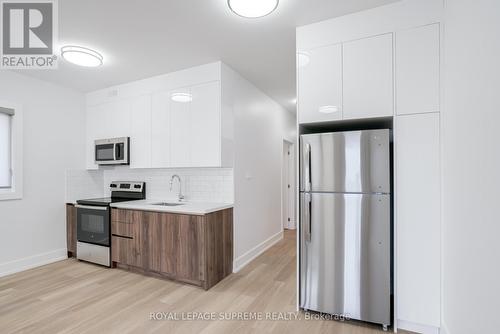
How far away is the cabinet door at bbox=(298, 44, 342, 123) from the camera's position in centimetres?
220

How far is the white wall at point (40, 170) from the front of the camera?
3258mm

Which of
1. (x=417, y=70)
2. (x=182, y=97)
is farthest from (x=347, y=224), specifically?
(x=182, y=97)

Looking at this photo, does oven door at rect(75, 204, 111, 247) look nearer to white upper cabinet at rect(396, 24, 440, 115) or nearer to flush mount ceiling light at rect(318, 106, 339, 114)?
flush mount ceiling light at rect(318, 106, 339, 114)

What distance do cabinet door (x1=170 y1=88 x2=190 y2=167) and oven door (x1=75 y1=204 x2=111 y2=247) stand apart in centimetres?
123

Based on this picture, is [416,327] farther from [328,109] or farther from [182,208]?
[182,208]

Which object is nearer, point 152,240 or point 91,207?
point 152,240

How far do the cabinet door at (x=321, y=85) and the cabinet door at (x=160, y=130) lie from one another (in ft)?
6.58

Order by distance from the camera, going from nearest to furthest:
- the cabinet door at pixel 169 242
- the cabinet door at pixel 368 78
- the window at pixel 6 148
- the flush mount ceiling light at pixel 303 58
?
the cabinet door at pixel 368 78, the flush mount ceiling light at pixel 303 58, the cabinet door at pixel 169 242, the window at pixel 6 148

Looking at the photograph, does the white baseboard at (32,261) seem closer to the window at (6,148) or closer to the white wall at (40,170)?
the white wall at (40,170)

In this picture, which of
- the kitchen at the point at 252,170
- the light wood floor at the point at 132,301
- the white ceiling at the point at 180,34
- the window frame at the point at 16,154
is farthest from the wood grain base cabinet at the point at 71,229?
the white ceiling at the point at 180,34

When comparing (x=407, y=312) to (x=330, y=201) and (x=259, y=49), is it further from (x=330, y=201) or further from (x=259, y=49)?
(x=259, y=49)

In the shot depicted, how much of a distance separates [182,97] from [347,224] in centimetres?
261

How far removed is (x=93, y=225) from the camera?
11.5ft

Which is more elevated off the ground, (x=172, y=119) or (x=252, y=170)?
(x=172, y=119)
